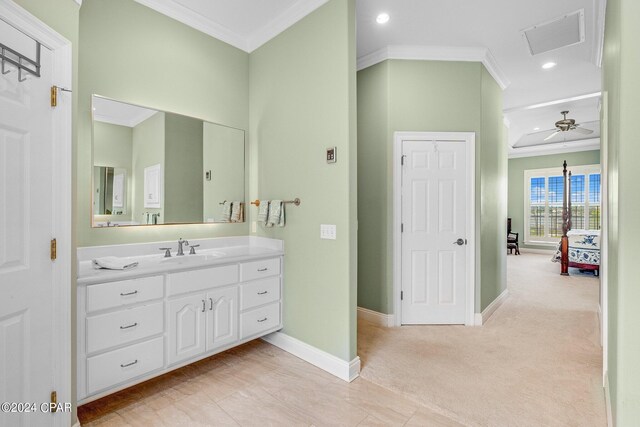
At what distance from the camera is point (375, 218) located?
3.37 m

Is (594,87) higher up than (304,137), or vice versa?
(594,87)

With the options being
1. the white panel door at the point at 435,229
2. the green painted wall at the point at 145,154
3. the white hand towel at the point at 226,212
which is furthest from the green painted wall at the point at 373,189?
the green painted wall at the point at 145,154

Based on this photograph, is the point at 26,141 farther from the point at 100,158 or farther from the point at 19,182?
the point at 100,158

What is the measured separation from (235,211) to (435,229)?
210 cm

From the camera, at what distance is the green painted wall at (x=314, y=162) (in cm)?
227

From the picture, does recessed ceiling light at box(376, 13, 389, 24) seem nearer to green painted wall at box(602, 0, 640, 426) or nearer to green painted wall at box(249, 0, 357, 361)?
green painted wall at box(249, 0, 357, 361)

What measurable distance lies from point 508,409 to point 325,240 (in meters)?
1.60

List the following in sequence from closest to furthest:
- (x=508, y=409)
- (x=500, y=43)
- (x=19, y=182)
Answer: (x=19, y=182) → (x=508, y=409) → (x=500, y=43)

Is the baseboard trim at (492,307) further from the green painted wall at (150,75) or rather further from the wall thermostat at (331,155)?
the green painted wall at (150,75)

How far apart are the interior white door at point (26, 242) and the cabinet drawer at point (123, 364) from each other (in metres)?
0.24

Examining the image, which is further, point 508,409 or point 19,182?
A: point 508,409

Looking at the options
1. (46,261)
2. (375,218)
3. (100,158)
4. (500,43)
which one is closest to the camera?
(46,261)

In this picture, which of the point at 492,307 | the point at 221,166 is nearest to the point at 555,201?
the point at 492,307

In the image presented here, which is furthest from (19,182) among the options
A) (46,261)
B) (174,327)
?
(174,327)
